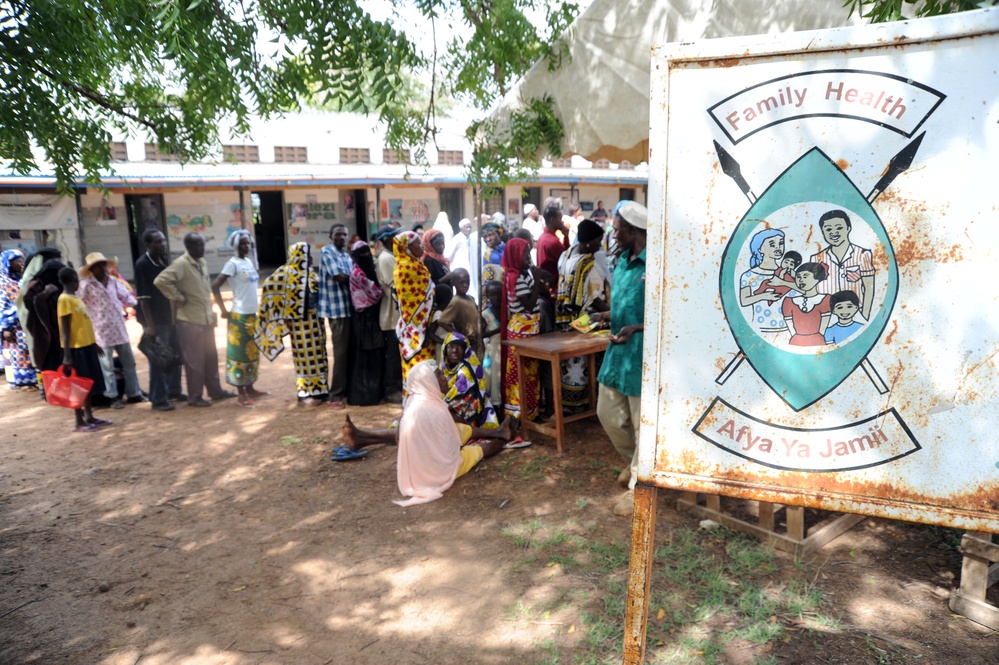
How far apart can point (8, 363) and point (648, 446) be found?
27.9ft

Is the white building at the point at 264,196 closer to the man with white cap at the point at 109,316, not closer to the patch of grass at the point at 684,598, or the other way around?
the man with white cap at the point at 109,316

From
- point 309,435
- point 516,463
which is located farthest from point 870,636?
point 309,435

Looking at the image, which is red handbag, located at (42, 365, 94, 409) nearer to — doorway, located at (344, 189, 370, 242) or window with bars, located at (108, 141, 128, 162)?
window with bars, located at (108, 141, 128, 162)

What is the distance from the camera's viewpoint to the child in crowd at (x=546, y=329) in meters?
5.84

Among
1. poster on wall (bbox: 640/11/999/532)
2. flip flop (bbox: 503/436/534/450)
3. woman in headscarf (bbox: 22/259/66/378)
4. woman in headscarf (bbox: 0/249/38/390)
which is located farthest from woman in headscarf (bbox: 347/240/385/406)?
poster on wall (bbox: 640/11/999/532)

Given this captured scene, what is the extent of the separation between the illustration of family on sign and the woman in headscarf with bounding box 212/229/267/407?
5.82 metres

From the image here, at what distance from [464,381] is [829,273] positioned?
12.6 feet

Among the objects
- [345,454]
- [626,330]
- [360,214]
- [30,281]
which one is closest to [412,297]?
[345,454]

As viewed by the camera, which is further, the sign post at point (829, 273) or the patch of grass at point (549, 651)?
the patch of grass at point (549, 651)

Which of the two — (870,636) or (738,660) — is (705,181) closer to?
(738,660)

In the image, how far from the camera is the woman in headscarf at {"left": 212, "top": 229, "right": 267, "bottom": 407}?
6855 mm

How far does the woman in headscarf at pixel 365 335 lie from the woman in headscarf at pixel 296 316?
363 millimetres

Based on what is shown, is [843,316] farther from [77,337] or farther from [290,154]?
[290,154]

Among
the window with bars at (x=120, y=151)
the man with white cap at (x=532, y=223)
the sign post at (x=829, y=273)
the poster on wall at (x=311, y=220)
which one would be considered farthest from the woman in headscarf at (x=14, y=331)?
the poster on wall at (x=311, y=220)
